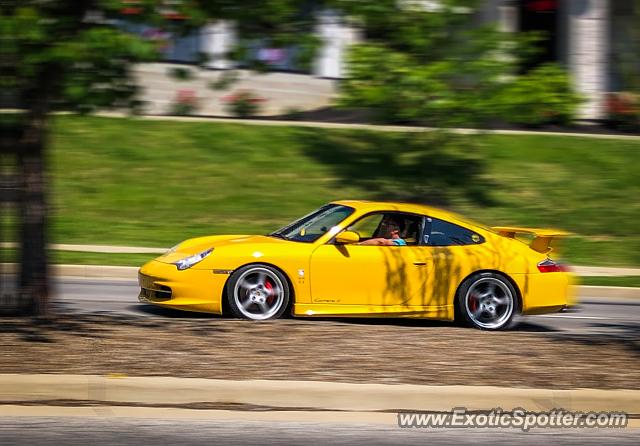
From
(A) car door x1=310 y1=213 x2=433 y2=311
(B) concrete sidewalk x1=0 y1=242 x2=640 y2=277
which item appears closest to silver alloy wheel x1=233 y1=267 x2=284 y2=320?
(A) car door x1=310 y1=213 x2=433 y2=311

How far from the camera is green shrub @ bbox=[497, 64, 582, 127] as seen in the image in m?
19.3

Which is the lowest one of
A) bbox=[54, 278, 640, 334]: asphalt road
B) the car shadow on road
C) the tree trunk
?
bbox=[54, 278, 640, 334]: asphalt road

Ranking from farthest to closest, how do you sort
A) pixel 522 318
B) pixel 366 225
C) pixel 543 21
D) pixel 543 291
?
1. pixel 543 21
2. pixel 522 318
3. pixel 366 225
4. pixel 543 291

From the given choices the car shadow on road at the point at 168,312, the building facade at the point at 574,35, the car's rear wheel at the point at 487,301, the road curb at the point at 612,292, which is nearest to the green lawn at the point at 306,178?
the building facade at the point at 574,35

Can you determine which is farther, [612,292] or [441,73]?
[441,73]

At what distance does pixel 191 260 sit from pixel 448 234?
8.93 feet

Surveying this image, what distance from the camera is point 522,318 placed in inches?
500

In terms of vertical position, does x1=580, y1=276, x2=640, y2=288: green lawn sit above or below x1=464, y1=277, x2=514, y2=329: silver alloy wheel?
below

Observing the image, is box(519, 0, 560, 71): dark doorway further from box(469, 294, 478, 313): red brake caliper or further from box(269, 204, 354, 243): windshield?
box(469, 294, 478, 313): red brake caliper

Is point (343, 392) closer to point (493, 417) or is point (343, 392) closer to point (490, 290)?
point (493, 417)

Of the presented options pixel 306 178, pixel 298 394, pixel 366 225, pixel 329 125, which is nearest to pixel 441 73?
pixel 306 178

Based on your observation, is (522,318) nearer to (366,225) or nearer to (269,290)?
(366,225)

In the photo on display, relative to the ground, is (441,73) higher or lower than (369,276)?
higher

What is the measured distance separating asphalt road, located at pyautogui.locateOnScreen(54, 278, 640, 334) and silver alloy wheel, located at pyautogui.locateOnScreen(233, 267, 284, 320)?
2.16 ft
